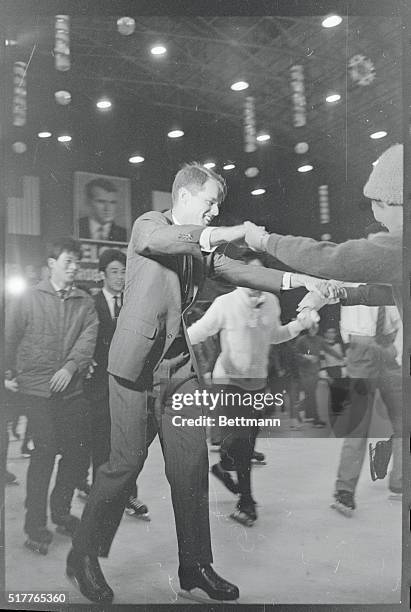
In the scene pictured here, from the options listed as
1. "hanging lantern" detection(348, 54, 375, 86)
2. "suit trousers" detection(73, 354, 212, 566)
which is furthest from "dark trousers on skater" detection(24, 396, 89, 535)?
"hanging lantern" detection(348, 54, 375, 86)

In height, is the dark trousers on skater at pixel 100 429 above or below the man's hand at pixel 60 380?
below

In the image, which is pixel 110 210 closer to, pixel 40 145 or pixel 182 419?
pixel 40 145

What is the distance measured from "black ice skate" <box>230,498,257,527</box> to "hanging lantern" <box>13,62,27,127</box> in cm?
181

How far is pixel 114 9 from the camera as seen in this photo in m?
2.52

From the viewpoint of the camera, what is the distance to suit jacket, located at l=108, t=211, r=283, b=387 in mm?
2498

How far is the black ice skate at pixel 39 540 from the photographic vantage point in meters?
2.58

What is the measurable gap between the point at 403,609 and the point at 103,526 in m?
1.30

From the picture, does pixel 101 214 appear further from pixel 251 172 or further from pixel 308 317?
pixel 308 317

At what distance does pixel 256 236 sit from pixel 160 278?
1.39 feet

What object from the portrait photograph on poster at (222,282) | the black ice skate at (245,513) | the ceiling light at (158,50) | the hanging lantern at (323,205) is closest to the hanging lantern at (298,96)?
the portrait photograph on poster at (222,282)

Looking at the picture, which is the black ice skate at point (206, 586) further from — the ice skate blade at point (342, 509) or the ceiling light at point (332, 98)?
the ceiling light at point (332, 98)

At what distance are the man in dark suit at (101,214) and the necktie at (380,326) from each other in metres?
1.08

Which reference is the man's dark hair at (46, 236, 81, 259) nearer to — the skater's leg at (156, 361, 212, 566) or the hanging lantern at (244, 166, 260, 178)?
the skater's leg at (156, 361, 212, 566)

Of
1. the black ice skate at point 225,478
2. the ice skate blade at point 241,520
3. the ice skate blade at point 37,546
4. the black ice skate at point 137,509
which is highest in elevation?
the black ice skate at point 225,478
